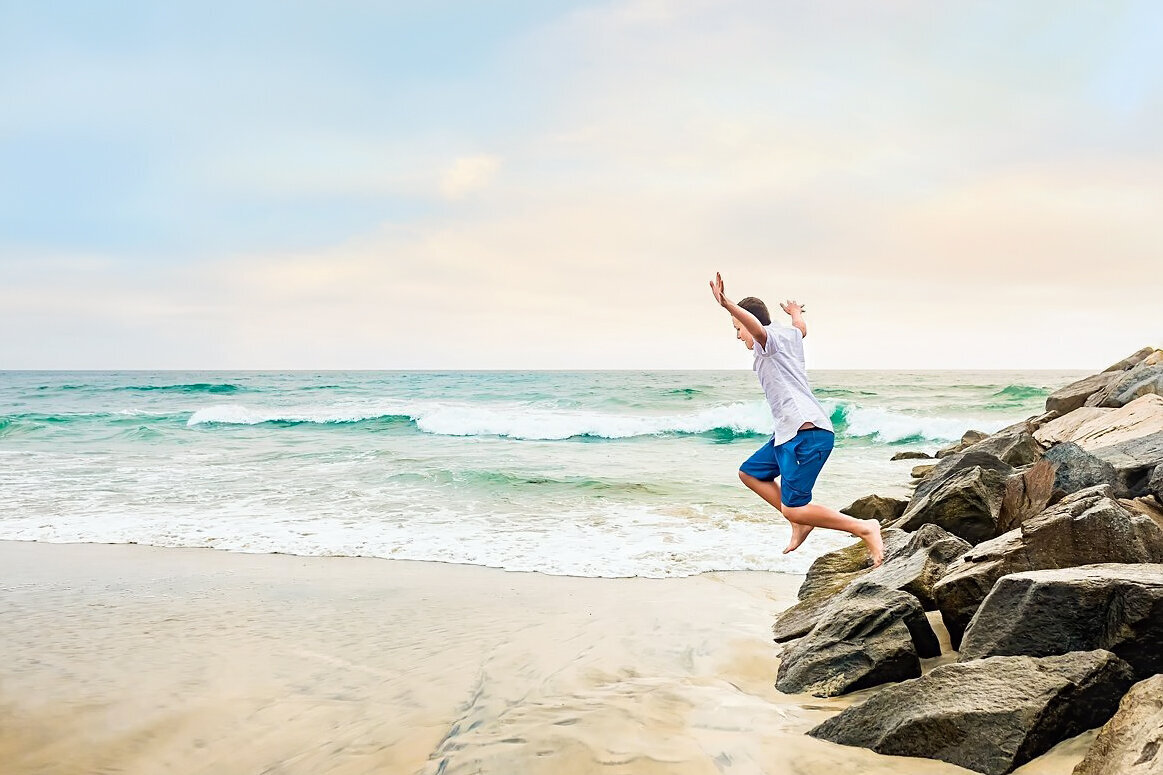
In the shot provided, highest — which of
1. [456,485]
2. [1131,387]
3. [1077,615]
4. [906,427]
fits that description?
[1131,387]

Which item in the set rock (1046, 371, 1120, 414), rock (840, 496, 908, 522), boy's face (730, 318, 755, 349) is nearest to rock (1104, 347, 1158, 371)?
rock (1046, 371, 1120, 414)

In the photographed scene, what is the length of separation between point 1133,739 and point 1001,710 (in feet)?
1.40

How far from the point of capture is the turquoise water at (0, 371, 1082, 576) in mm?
7762

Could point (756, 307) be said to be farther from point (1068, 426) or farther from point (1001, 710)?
point (1068, 426)

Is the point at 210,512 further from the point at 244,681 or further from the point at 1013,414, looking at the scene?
the point at 1013,414

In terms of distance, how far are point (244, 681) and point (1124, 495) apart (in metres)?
5.38

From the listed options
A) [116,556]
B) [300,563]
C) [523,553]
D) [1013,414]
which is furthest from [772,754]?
[1013,414]

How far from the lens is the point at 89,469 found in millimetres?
→ 13781

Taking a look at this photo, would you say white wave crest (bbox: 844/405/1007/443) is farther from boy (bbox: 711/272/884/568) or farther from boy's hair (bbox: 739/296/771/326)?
boy's hair (bbox: 739/296/771/326)

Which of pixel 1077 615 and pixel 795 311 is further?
pixel 795 311

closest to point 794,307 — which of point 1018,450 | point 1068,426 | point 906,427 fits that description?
point 1018,450

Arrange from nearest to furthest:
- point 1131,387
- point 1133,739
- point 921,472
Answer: point 1133,739 → point 1131,387 → point 921,472

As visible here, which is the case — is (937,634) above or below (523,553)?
above

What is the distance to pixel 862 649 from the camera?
3.37 m
